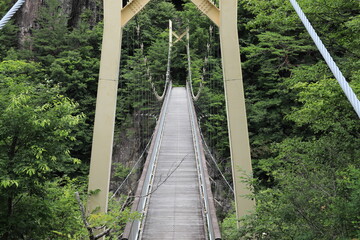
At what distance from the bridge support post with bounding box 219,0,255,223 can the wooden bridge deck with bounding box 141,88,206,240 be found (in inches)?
42.5

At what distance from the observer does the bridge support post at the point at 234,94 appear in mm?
7215

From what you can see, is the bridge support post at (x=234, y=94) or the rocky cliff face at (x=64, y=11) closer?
the bridge support post at (x=234, y=94)

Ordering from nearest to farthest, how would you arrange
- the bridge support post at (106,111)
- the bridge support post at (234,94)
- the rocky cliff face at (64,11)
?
the bridge support post at (106,111), the bridge support post at (234,94), the rocky cliff face at (64,11)

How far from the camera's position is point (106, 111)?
23.5ft

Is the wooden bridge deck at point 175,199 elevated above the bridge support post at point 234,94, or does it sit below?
below

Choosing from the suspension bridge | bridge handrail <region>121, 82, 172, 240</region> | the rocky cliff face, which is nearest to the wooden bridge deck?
the suspension bridge

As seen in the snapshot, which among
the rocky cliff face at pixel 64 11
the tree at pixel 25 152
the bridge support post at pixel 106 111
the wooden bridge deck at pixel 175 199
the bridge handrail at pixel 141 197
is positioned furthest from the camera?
the rocky cliff face at pixel 64 11

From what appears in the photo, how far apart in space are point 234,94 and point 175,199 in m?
2.99

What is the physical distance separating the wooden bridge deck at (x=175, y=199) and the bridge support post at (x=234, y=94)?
1.08 metres

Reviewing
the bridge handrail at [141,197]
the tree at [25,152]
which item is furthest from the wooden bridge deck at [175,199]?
the tree at [25,152]

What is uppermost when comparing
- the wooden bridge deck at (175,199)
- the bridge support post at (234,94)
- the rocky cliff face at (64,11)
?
the rocky cliff face at (64,11)

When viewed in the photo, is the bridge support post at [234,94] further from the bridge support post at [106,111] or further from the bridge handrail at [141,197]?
the bridge support post at [106,111]

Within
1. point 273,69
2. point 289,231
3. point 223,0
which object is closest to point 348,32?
point 223,0

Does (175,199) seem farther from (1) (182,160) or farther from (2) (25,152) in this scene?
(2) (25,152)
